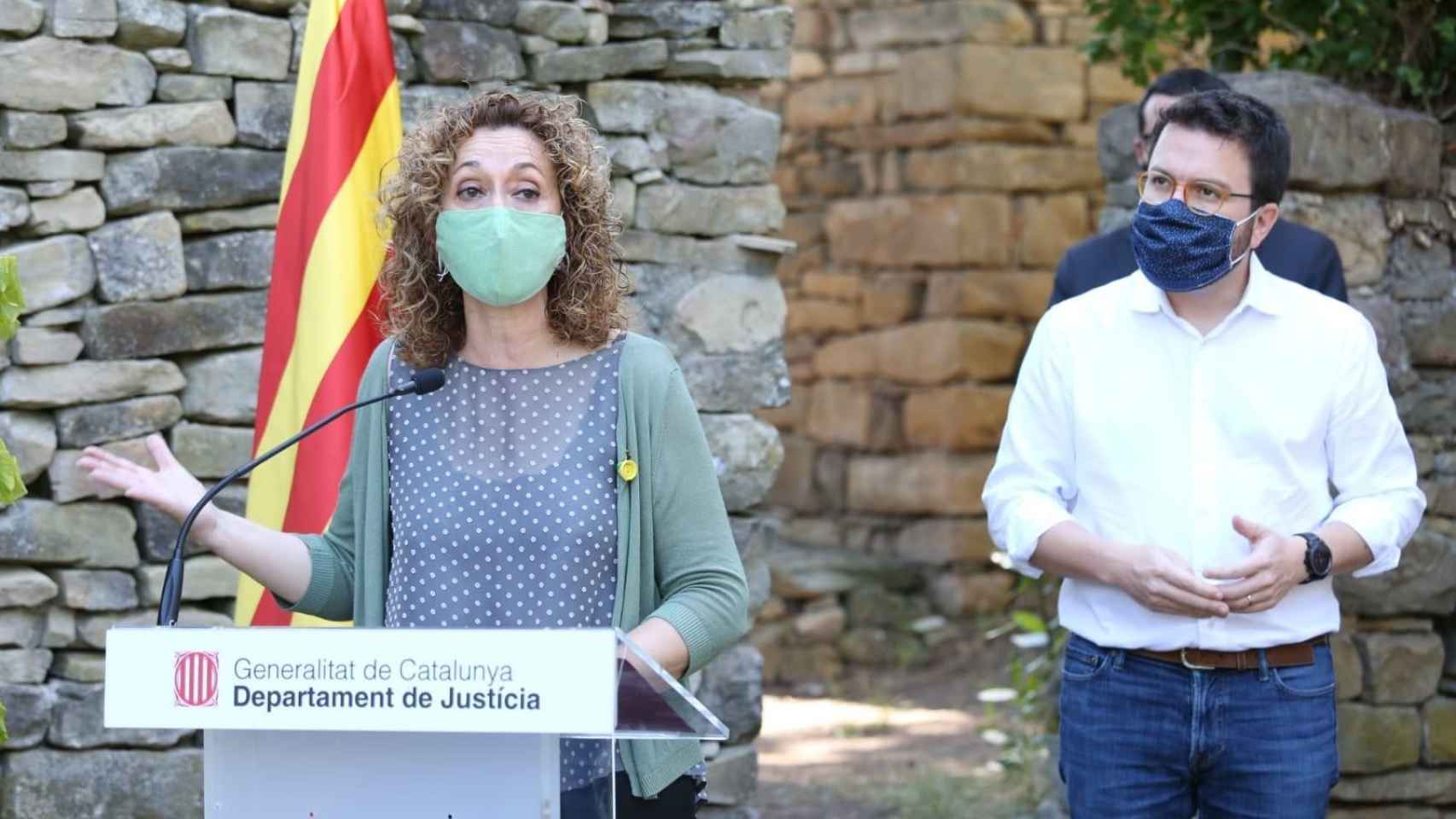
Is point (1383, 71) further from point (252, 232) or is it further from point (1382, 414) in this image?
point (252, 232)

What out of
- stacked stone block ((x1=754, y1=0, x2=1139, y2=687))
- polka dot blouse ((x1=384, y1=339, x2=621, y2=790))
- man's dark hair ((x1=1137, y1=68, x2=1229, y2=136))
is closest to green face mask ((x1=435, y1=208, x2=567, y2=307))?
polka dot blouse ((x1=384, y1=339, x2=621, y2=790))

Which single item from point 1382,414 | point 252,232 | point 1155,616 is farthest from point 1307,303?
point 252,232

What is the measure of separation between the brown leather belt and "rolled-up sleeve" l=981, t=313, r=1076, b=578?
27cm

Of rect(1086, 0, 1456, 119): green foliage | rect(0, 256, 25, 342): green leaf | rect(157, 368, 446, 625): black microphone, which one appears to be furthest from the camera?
rect(1086, 0, 1456, 119): green foliage

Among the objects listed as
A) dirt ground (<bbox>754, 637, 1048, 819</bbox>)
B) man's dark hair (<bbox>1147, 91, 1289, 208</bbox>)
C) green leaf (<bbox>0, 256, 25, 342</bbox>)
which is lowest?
dirt ground (<bbox>754, 637, 1048, 819</bbox>)

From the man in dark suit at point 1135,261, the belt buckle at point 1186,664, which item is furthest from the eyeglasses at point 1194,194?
the man in dark suit at point 1135,261

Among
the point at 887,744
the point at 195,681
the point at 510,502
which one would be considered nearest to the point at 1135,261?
the point at 510,502

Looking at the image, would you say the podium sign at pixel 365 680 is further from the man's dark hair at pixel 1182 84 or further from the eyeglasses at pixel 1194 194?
the man's dark hair at pixel 1182 84

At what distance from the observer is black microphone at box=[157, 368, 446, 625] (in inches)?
84.2

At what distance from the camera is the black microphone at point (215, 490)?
7.02 feet

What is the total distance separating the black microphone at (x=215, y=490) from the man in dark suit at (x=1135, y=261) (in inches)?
73.7

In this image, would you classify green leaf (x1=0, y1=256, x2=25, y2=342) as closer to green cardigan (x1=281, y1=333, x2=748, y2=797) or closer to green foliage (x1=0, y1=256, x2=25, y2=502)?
green foliage (x1=0, y1=256, x2=25, y2=502)

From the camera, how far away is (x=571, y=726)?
186 cm

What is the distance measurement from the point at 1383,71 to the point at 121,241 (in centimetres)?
325
